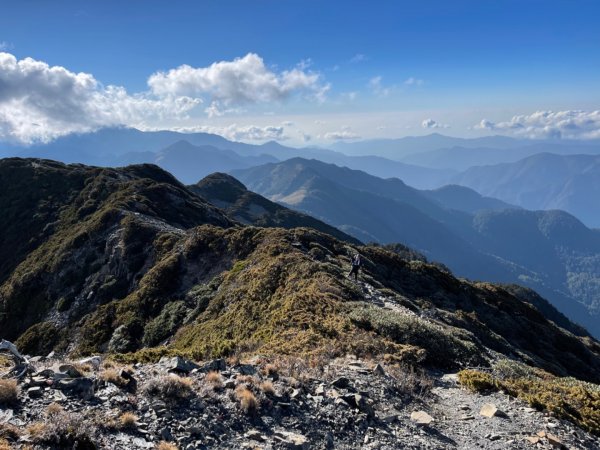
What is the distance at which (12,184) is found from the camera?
82.9 meters

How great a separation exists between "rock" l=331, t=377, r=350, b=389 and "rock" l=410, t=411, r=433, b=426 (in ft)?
7.81

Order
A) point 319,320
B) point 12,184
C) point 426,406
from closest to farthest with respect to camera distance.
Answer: point 426,406
point 319,320
point 12,184

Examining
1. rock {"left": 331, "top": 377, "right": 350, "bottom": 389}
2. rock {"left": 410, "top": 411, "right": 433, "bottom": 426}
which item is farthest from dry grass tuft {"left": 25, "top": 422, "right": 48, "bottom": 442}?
rock {"left": 410, "top": 411, "right": 433, "bottom": 426}

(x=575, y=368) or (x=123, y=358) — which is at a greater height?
(x=123, y=358)

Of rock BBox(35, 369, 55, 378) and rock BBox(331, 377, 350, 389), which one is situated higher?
rock BBox(35, 369, 55, 378)

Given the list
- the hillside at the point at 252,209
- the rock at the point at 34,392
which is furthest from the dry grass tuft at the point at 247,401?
the hillside at the point at 252,209

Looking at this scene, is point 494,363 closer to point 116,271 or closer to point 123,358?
point 123,358

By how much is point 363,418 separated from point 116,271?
40005mm

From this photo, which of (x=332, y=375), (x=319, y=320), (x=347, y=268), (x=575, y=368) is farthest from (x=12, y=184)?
(x=575, y=368)

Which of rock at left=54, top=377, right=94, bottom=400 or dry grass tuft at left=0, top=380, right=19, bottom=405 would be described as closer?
dry grass tuft at left=0, top=380, right=19, bottom=405

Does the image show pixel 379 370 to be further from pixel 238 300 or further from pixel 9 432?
pixel 238 300

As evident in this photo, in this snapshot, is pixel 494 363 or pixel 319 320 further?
pixel 319 320

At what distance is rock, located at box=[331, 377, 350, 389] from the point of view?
1434cm

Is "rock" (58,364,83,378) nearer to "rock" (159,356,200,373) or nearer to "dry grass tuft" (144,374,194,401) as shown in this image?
"dry grass tuft" (144,374,194,401)
